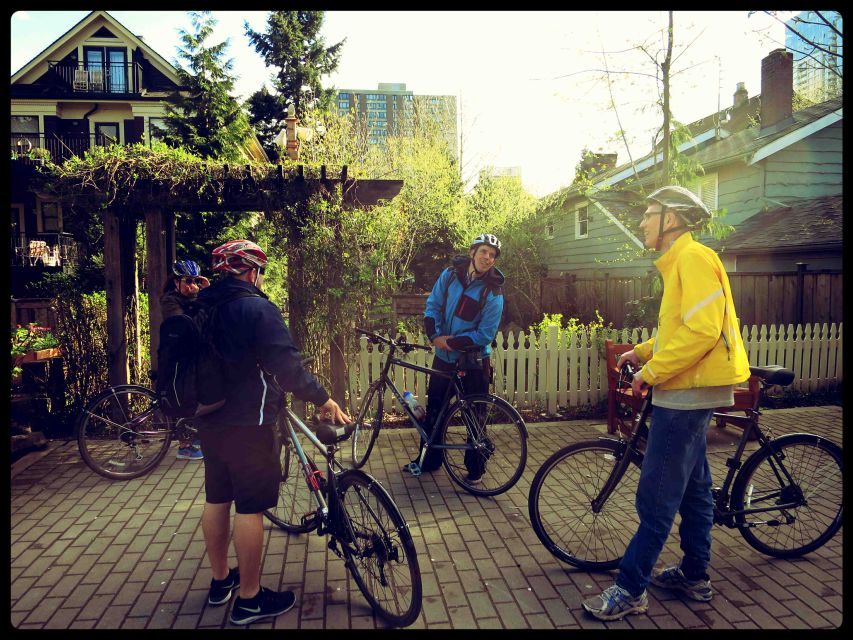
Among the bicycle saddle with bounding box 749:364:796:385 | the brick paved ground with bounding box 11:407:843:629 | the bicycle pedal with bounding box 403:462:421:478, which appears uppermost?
the bicycle saddle with bounding box 749:364:796:385

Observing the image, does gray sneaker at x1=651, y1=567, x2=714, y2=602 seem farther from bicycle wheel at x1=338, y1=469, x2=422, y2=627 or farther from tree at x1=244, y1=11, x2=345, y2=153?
tree at x1=244, y1=11, x2=345, y2=153

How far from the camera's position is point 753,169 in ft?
46.7

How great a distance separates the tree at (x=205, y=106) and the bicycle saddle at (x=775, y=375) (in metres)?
17.3

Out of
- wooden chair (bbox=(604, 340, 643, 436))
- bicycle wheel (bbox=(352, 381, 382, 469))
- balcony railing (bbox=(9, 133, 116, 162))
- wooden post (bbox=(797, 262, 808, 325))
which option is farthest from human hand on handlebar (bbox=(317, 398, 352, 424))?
balcony railing (bbox=(9, 133, 116, 162))

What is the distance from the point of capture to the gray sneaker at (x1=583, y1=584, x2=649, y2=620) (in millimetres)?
2982

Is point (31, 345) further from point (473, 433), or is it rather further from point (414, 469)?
point (473, 433)

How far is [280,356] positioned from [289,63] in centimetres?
2763

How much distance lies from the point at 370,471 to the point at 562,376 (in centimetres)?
334

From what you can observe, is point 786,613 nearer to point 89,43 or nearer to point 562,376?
point 562,376

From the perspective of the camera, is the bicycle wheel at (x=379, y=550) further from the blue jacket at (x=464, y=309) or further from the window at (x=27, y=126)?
the window at (x=27, y=126)

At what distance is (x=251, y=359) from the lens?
2969 millimetres

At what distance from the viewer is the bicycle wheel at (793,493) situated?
360 cm

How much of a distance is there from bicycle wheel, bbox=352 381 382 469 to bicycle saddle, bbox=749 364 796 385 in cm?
306

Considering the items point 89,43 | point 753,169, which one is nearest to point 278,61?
point 89,43
